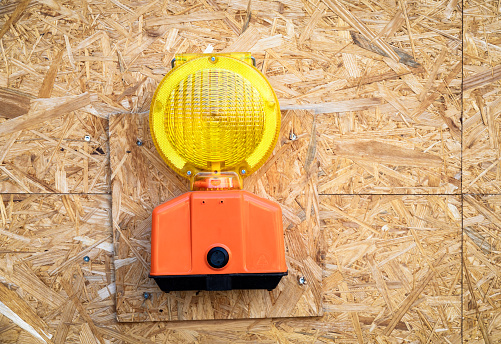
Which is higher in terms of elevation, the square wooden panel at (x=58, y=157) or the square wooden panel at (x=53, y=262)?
the square wooden panel at (x=58, y=157)

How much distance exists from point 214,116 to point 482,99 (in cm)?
82

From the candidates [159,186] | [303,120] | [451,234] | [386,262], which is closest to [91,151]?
[159,186]

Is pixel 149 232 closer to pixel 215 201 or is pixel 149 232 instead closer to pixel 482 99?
pixel 215 201

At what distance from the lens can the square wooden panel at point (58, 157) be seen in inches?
46.3

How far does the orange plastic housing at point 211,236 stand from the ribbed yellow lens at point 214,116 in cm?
10

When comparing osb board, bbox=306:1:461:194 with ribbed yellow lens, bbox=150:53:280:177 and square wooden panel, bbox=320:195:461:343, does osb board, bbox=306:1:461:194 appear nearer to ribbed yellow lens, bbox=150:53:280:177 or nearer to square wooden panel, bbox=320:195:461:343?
square wooden panel, bbox=320:195:461:343

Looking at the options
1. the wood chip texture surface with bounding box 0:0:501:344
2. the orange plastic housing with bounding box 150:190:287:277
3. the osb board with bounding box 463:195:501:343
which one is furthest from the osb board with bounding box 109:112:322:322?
the osb board with bounding box 463:195:501:343

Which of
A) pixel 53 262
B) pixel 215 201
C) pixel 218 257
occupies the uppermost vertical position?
pixel 215 201

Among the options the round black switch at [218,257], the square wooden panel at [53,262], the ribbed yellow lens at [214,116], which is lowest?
the square wooden panel at [53,262]

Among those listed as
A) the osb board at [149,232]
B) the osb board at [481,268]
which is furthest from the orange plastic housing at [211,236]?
the osb board at [481,268]

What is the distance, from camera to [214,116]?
0.93 m

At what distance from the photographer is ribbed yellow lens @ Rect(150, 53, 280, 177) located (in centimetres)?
94

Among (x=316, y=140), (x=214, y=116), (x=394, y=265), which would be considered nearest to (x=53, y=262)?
(x=214, y=116)

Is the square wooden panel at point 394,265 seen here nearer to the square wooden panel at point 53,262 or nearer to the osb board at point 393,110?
the osb board at point 393,110
